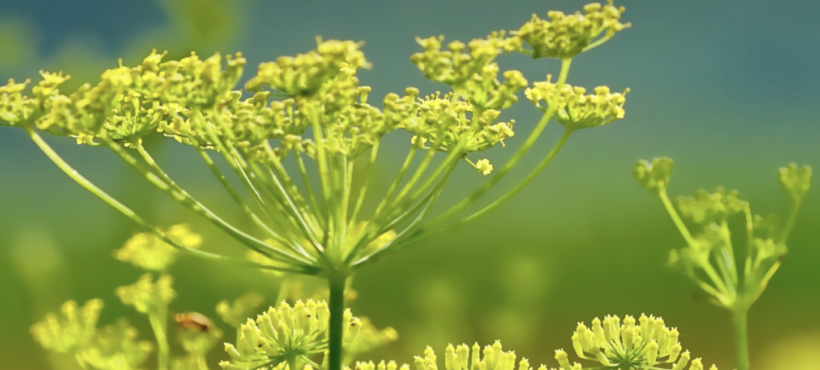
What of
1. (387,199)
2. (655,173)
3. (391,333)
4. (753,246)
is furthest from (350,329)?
(753,246)

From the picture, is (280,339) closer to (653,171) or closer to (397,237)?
(397,237)

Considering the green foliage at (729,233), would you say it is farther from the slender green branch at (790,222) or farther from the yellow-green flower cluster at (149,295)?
the yellow-green flower cluster at (149,295)

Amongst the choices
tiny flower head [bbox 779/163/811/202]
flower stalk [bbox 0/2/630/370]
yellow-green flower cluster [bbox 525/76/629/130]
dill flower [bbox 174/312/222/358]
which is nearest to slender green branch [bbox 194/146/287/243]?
flower stalk [bbox 0/2/630/370]

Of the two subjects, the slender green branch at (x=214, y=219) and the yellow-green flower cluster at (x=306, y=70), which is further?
the slender green branch at (x=214, y=219)

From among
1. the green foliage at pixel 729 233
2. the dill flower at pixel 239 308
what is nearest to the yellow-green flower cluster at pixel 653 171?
the green foliage at pixel 729 233

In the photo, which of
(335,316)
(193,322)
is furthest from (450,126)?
(193,322)

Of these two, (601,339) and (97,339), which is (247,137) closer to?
(601,339)
